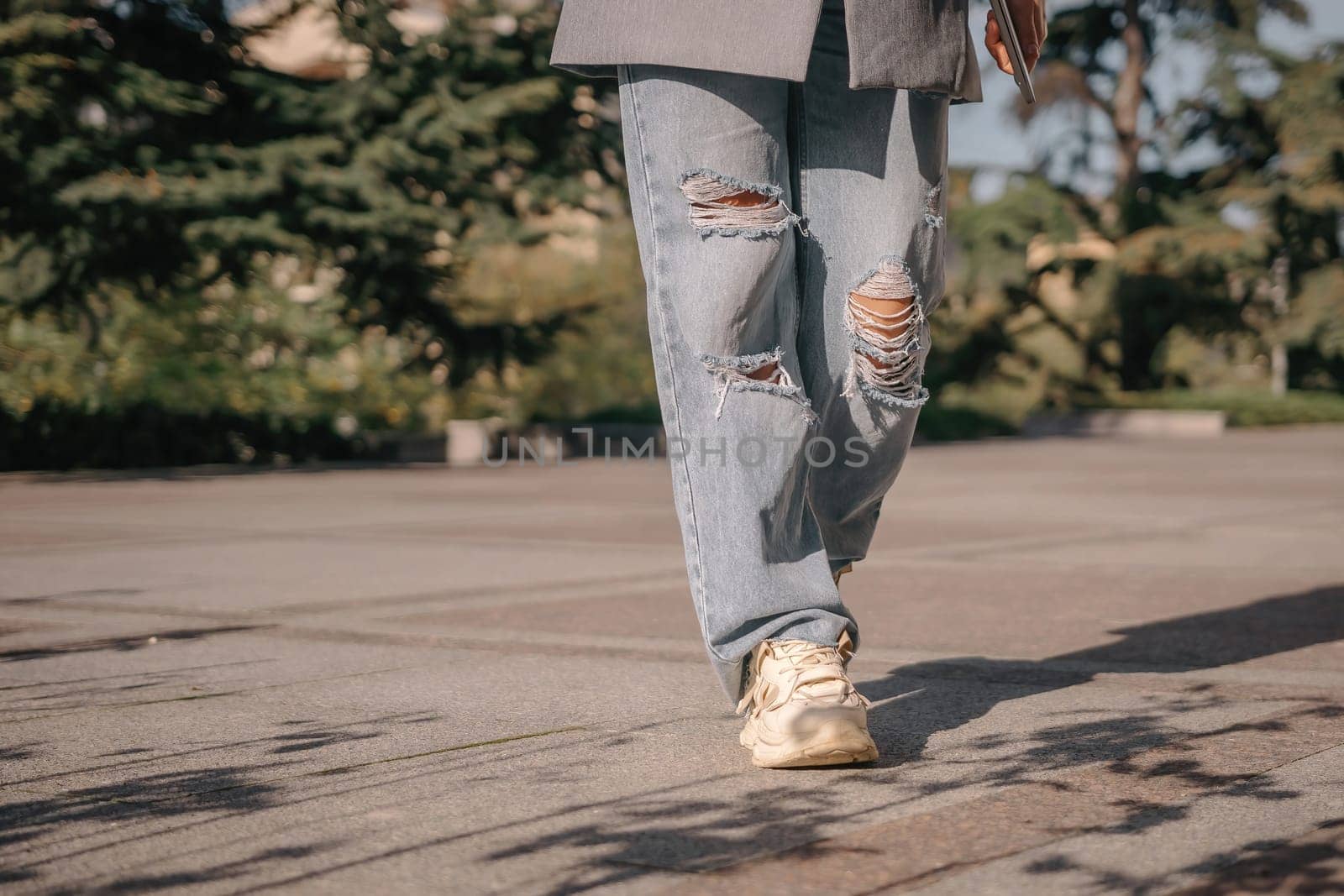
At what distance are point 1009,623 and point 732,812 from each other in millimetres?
2461

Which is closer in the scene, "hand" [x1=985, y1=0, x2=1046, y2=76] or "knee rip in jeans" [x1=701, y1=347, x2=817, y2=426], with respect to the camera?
"knee rip in jeans" [x1=701, y1=347, x2=817, y2=426]

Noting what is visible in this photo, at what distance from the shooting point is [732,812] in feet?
7.79

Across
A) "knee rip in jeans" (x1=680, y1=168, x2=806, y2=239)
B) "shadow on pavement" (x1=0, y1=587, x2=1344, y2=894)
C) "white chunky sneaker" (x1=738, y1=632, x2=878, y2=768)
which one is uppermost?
"knee rip in jeans" (x1=680, y1=168, x2=806, y2=239)

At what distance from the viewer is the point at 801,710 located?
2.67m

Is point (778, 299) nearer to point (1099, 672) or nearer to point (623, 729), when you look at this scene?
point (623, 729)

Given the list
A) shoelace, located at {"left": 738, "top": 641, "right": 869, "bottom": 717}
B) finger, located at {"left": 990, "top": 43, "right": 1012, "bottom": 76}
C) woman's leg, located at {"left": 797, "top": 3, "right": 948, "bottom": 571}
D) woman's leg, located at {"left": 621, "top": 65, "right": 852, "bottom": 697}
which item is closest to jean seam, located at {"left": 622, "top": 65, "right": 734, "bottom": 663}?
woman's leg, located at {"left": 621, "top": 65, "right": 852, "bottom": 697}

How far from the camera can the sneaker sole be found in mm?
2637

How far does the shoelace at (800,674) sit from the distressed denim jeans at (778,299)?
27 millimetres

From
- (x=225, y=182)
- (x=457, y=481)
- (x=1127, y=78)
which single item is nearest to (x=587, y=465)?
(x=457, y=481)

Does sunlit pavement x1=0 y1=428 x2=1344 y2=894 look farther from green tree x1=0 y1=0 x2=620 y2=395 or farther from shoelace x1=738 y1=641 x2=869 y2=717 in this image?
green tree x1=0 y1=0 x2=620 y2=395

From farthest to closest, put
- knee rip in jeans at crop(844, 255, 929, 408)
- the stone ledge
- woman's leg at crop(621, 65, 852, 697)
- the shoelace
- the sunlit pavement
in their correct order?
the stone ledge, knee rip in jeans at crop(844, 255, 929, 408), woman's leg at crop(621, 65, 852, 697), the shoelace, the sunlit pavement

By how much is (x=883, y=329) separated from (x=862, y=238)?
0.17 metres

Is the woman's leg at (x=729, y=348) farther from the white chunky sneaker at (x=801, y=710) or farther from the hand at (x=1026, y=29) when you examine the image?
the hand at (x=1026, y=29)

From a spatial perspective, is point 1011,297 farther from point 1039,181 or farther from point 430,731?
point 430,731
